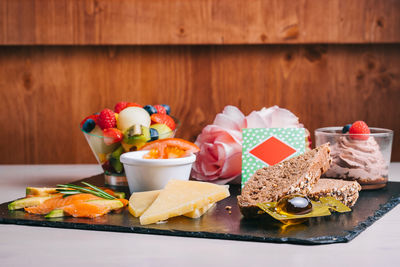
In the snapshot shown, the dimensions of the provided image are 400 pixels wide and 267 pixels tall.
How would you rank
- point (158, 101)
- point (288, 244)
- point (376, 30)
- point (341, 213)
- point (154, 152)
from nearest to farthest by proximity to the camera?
1. point (288, 244)
2. point (341, 213)
3. point (154, 152)
4. point (376, 30)
5. point (158, 101)

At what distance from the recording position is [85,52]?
2035mm

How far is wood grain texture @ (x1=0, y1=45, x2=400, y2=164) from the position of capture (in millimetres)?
2035

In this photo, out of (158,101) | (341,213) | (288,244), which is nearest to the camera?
(288,244)

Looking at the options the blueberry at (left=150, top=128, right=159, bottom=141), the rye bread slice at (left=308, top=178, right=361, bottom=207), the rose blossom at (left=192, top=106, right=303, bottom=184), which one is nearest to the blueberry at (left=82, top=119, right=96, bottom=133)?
the blueberry at (left=150, top=128, right=159, bottom=141)

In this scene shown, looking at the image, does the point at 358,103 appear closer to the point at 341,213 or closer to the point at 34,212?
the point at 341,213

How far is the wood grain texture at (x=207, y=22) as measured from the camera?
195cm

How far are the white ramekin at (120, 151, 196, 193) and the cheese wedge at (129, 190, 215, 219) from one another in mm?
131

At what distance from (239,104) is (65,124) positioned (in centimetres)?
70

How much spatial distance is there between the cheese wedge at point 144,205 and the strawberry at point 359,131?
0.47m

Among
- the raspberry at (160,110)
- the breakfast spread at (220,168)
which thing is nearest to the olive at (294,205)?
the breakfast spread at (220,168)

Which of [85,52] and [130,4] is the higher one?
[130,4]

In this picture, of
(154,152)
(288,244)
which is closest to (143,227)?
(288,244)

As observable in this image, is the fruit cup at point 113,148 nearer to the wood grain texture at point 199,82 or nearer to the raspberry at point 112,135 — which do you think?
the raspberry at point 112,135

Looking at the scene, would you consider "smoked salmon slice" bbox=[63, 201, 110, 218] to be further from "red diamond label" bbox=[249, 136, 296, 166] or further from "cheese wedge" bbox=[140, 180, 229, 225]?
"red diamond label" bbox=[249, 136, 296, 166]
